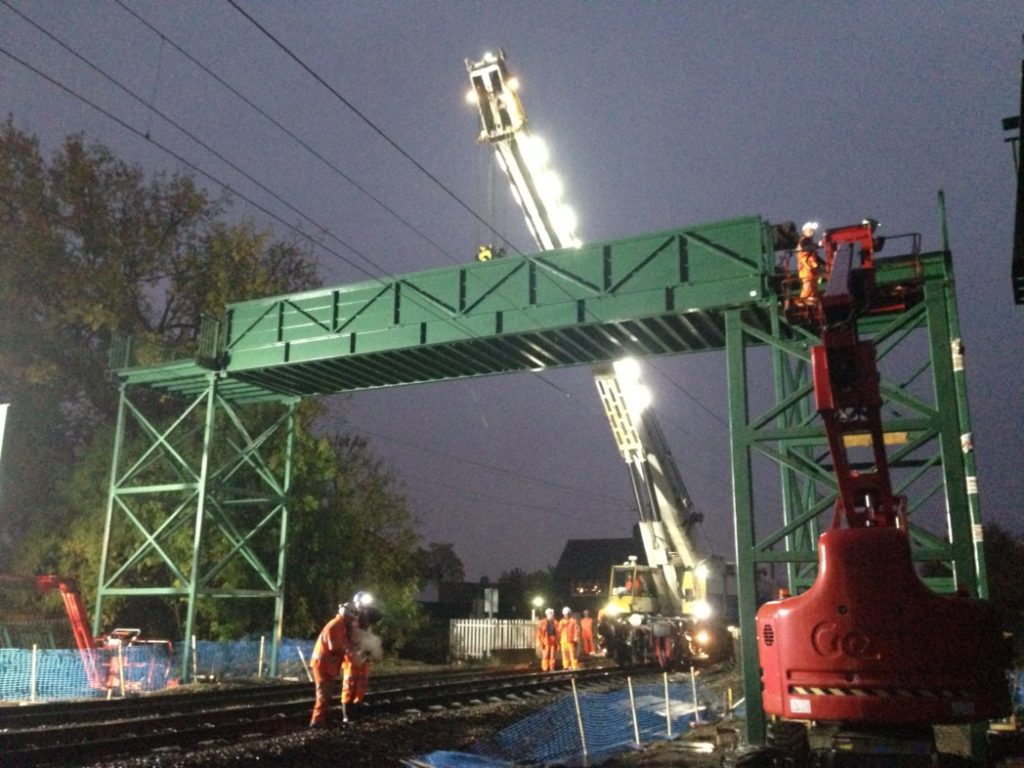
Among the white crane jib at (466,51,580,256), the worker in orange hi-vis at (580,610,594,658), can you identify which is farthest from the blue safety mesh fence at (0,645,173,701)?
the white crane jib at (466,51,580,256)

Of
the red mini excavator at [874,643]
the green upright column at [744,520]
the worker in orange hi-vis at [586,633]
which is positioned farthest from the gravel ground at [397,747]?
the worker in orange hi-vis at [586,633]

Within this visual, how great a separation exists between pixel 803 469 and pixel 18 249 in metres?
24.9

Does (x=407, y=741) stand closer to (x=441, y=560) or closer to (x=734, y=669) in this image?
(x=734, y=669)

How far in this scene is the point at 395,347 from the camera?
750 inches

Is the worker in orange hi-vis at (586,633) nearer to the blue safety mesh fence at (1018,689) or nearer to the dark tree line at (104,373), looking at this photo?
the dark tree line at (104,373)

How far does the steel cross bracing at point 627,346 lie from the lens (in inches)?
512

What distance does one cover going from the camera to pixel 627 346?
724 inches

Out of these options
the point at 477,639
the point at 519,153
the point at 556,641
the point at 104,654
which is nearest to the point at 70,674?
the point at 104,654

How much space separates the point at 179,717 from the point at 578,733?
17.5 ft

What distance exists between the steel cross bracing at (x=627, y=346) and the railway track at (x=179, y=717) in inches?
189

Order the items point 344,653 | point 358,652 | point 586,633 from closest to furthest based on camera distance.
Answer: point 344,653, point 358,652, point 586,633

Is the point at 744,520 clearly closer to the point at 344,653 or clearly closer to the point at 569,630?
the point at 344,653

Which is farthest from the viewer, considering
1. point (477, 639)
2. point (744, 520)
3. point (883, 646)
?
point (477, 639)

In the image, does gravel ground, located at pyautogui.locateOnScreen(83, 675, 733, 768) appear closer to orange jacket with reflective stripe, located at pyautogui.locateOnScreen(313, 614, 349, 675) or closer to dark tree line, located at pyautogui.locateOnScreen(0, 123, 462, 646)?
orange jacket with reflective stripe, located at pyautogui.locateOnScreen(313, 614, 349, 675)
